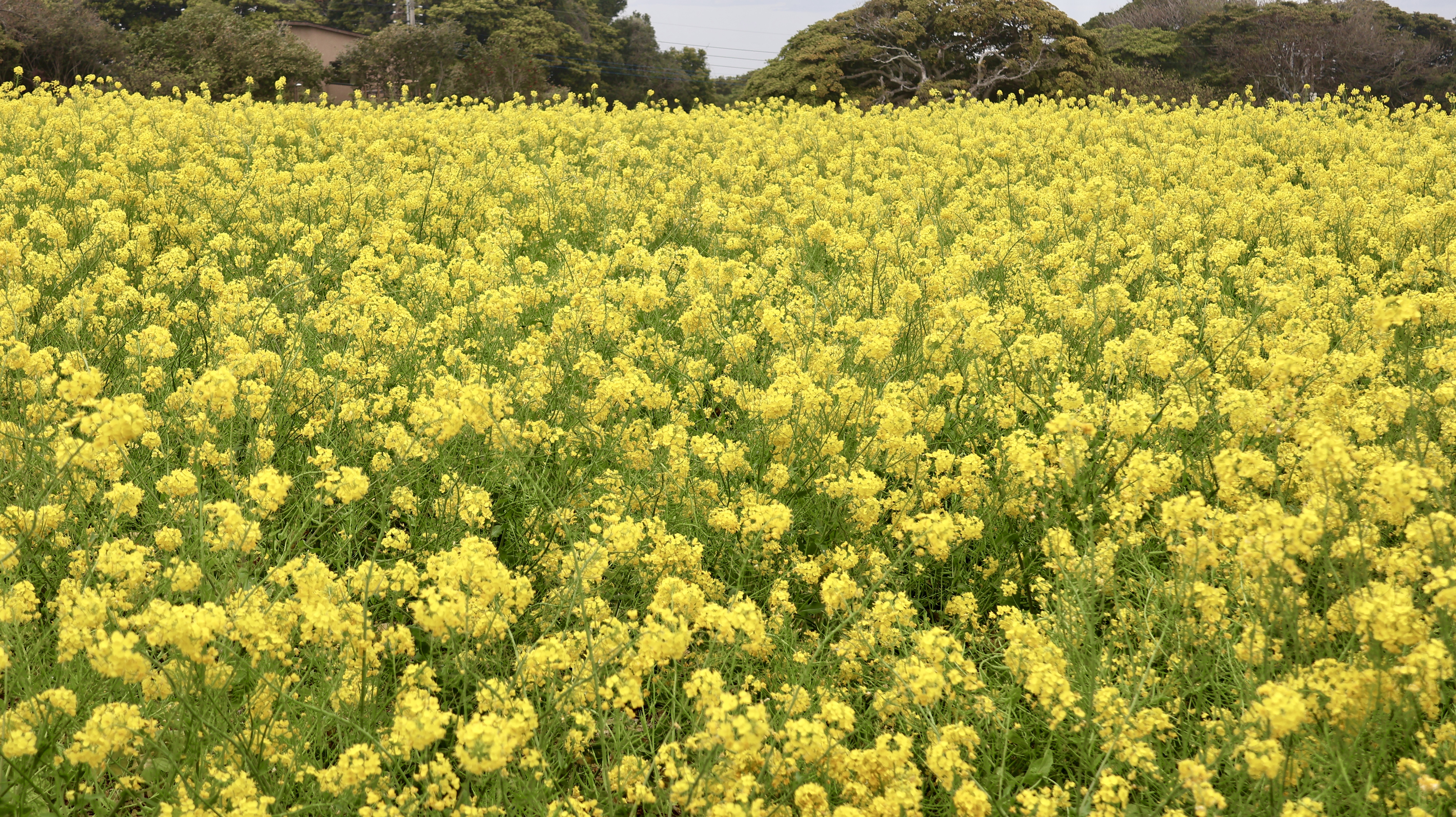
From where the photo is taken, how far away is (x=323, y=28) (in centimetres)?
4003

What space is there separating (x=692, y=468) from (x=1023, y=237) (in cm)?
425

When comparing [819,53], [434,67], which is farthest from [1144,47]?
[434,67]

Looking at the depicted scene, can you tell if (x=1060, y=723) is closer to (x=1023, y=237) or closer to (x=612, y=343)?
(x=612, y=343)

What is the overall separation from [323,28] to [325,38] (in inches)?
16.2

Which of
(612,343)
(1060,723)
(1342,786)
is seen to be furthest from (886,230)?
(1342,786)

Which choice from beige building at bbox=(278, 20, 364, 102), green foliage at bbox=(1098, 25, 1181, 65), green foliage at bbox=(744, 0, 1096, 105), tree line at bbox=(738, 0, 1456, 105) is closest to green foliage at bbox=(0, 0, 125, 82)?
beige building at bbox=(278, 20, 364, 102)

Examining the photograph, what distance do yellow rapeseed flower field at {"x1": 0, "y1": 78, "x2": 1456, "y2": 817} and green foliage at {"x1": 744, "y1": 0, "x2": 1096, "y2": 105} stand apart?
62.5 ft

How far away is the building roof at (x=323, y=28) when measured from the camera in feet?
127

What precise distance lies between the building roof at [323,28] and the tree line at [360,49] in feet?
1.32

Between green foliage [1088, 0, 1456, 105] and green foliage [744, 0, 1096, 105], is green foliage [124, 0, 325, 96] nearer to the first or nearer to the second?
green foliage [744, 0, 1096, 105]

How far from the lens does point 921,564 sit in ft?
11.1

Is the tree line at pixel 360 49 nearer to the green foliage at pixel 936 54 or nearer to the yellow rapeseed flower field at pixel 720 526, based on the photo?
the green foliage at pixel 936 54

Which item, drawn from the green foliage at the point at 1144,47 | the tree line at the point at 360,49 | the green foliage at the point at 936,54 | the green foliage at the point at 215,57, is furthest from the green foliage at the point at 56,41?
the green foliage at the point at 1144,47

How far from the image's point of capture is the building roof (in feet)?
127
